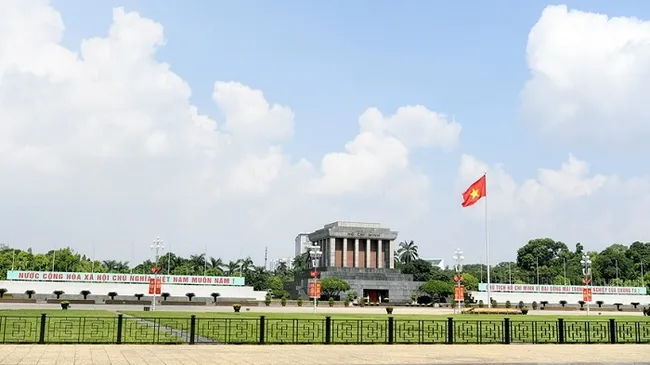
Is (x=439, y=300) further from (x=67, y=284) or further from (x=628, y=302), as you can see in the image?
(x=67, y=284)

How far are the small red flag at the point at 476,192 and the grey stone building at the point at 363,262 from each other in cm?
4171

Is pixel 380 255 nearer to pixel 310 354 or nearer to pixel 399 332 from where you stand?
pixel 399 332

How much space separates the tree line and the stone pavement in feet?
222

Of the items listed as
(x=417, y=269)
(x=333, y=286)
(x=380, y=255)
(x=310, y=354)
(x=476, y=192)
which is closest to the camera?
(x=310, y=354)

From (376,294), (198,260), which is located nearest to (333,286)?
(376,294)

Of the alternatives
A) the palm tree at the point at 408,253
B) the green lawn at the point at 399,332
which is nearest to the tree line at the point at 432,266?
the palm tree at the point at 408,253

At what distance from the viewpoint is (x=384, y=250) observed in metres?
97.0

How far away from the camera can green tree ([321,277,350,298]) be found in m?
81.2

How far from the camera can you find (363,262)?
95.9 meters

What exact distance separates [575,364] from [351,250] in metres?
80.9

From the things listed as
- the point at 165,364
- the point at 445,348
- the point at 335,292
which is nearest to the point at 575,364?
the point at 445,348

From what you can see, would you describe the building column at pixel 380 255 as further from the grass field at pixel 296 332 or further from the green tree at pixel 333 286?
the grass field at pixel 296 332

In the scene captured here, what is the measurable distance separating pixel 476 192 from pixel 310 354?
Answer: 112ft

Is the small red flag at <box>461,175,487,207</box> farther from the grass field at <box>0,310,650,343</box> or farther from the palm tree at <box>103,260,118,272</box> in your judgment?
the palm tree at <box>103,260,118,272</box>
